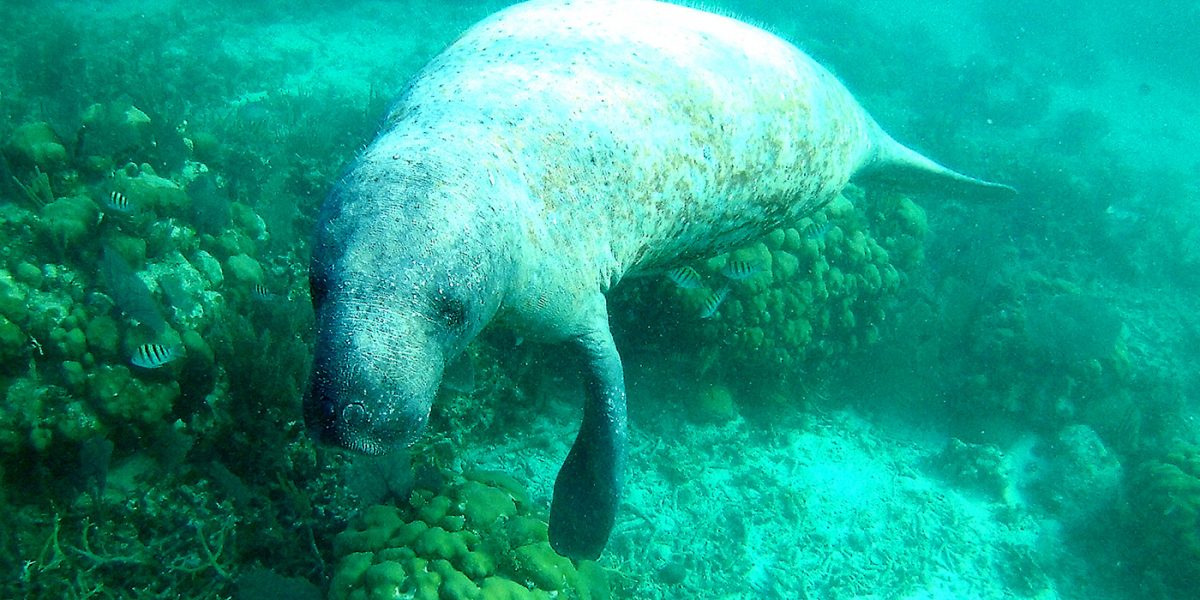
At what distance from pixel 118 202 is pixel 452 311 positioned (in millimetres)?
4830

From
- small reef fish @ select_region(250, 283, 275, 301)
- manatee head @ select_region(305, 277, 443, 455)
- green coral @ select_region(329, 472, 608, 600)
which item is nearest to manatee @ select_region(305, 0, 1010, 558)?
manatee head @ select_region(305, 277, 443, 455)

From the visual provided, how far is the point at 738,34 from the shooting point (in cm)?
474

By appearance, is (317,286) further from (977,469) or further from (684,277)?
(977,469)

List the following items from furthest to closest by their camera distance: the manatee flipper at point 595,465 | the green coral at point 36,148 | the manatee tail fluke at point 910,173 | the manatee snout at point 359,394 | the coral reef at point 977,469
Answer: the coral reef at point 977,469
the manatee tail fluke at point 910,173
the green coral at point 36,148
the manatee flipper at point 595,465
the manatee snout at point 359,394

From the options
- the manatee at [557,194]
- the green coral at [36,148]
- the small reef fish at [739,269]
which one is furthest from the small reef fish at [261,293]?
the small reef fish at [739,269]

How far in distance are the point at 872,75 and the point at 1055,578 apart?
2184 centimetres

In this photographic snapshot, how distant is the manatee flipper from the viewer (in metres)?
3.94

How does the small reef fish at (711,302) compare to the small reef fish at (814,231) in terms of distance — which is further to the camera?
the small reef fish at (814,231)

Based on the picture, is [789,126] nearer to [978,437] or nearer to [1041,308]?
[978,437]

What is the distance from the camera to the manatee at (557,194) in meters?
2.26

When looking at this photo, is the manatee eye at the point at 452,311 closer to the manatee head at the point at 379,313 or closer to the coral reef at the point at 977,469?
the manatee head at the point at 379,313

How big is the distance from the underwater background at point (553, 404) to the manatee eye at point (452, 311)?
165 centimetres

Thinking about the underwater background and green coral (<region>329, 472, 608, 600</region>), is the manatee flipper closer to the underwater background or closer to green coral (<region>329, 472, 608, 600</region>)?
green coral (<region>329, 472, 608, 600</region>)

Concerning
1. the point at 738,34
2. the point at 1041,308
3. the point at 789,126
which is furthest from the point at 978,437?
the point at 738,34
